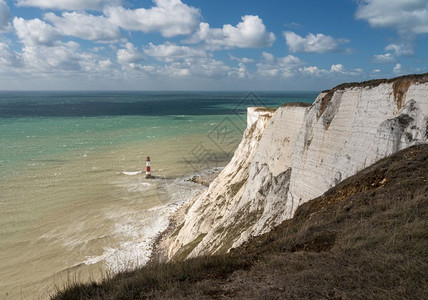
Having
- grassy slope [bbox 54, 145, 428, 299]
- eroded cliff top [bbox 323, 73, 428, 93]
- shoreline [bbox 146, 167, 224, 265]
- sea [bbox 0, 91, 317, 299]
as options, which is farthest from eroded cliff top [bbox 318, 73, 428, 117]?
shoreline [bbox 146, 167, 224, 265]

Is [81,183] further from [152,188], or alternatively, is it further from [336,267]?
[336,267]

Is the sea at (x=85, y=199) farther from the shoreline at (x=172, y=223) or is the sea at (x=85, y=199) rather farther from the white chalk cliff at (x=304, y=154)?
the white chalk cliff at (x=304, y=154)

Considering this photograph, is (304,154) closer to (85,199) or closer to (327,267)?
(327,267)

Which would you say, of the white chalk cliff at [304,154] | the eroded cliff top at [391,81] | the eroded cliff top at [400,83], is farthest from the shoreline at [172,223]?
the eroded cliff top at [400,83]

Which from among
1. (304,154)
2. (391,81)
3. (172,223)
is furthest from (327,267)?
(172,223)

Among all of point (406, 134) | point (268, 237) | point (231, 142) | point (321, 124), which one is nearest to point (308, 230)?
point (268, 237)

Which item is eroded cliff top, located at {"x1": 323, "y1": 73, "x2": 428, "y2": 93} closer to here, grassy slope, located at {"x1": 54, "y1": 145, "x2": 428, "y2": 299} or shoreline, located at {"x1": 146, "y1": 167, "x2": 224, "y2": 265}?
grassy slope, located at {"x1": 54, "y1": 145, "x2": 428, "y2": 299}
